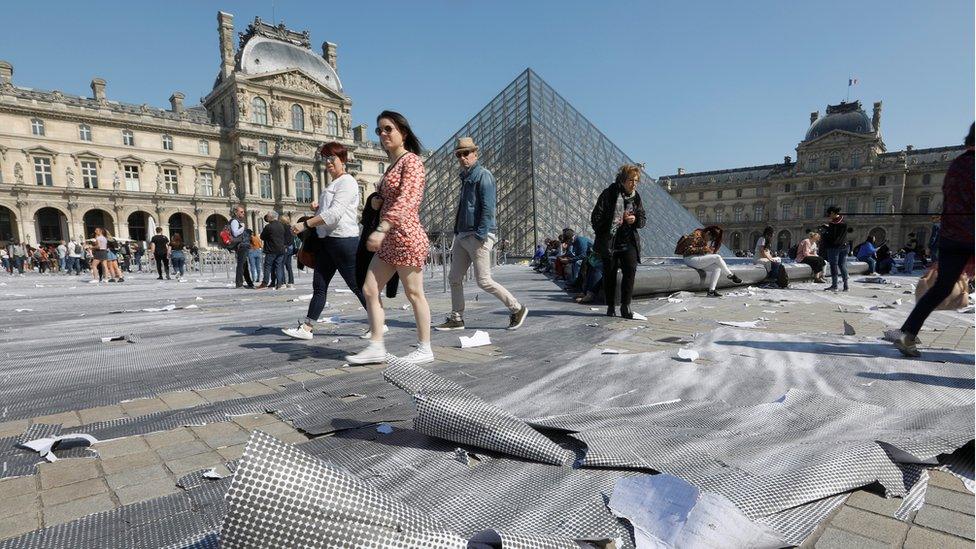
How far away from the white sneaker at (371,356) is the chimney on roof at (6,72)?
1965 inches

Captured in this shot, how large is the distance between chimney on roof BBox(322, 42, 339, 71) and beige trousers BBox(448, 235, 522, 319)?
5523cm

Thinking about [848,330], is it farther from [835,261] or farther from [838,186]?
[838,186]

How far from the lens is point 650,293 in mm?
6352

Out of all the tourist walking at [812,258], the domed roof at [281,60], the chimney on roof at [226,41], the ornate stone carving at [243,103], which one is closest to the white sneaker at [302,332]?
the tourist walking at [812,258]

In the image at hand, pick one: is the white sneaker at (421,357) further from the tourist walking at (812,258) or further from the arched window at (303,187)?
the arched window at (303,187)

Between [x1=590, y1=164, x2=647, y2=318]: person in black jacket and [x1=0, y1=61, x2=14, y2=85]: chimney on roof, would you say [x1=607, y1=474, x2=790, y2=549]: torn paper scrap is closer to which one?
[x1=590, y1=164, x2=647, y2=318]: person in black jacket

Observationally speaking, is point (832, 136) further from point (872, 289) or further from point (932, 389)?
point (932, 389)

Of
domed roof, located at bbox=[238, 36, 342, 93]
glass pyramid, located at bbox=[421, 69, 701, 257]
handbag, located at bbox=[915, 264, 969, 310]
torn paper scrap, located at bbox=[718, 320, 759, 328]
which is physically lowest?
torn paper scrap, located at bbox=[718, 320, 759, 328]

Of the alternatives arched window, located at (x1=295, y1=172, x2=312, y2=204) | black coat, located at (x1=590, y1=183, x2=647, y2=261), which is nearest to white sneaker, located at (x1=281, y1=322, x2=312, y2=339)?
black coat, located at (x1=590, y1=183, x2=647, y2=261)

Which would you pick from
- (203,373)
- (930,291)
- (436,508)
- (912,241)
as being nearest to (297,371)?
(203,373)

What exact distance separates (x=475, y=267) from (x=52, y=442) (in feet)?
9.50

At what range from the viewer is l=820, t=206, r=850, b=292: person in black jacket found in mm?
7082

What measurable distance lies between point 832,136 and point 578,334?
68453 millimetres

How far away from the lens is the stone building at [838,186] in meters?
52.0
